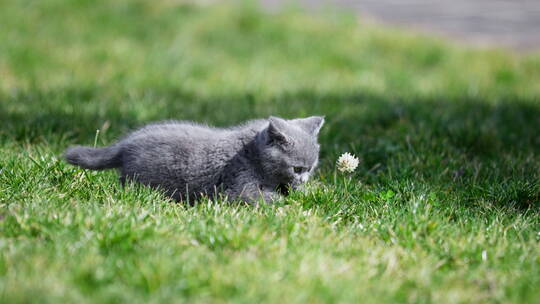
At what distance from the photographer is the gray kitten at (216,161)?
3.59m

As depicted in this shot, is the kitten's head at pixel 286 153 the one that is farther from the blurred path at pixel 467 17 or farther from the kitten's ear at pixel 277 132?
the blurred path at pixel 467 17

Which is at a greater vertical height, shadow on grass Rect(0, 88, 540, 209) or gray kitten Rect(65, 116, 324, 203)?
gray kitten Rect(65, 116, 324, 203)

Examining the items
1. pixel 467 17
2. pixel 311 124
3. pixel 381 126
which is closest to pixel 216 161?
pixel 311 124

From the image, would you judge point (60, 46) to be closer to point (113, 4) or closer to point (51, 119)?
point (113, 4)

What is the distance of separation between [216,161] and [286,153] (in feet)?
1.61

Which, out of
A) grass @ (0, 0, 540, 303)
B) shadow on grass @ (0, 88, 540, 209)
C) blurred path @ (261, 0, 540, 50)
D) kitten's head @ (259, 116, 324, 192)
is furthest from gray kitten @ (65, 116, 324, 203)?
blurred path @ (261, 0, 540, 50)

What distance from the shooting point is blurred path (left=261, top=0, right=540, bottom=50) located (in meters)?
10.2

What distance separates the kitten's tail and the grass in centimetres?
12

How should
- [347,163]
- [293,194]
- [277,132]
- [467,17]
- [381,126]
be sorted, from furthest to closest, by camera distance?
[467,17] < [381,126] < [347,163] < [293,194] < [277,132]

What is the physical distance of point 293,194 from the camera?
3.67 meters

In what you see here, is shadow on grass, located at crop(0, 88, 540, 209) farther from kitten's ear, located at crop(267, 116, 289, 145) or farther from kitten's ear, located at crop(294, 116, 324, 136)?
kitten's ear, located at crop(267, 116, 289, 145)

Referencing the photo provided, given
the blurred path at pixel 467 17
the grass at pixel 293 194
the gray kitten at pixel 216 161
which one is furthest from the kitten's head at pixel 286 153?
the blurred path at pixel 467 17

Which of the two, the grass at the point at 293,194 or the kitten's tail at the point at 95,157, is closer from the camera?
the grass at the point at 293,194

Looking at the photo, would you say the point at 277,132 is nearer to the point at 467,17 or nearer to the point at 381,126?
the point at 381,126
